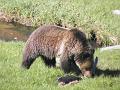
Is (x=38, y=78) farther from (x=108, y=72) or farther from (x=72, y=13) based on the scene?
(x=72, y=13)

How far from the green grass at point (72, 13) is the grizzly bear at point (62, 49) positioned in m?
7.26

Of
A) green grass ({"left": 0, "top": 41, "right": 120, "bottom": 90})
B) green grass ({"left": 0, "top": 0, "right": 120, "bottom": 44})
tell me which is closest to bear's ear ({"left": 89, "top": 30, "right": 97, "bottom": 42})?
green grass ({"left": 0, "top": 0, "right": 120, "bottom": 44})

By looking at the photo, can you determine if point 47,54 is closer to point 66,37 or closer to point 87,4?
point 66,37

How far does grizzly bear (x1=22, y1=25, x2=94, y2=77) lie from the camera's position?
8.80m

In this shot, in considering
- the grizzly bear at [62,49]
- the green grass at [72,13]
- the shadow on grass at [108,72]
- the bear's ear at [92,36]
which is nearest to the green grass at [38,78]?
the shadow on grass at [108,72]

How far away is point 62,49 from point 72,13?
930 cm

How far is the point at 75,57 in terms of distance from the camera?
29.0 ft

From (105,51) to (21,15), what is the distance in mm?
8000

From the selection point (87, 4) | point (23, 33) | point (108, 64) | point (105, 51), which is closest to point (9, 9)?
point (23, 33)

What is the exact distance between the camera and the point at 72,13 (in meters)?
18.0

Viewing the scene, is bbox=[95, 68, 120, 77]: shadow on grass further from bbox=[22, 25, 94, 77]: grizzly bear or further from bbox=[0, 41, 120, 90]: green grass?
bbox=[22, 25, 94, 77]: grizzly bear

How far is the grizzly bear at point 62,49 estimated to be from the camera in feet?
28.9

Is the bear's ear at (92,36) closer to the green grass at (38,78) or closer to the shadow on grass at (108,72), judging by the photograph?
the green grass at (38,78)

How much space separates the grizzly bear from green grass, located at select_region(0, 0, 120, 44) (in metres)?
7.26
